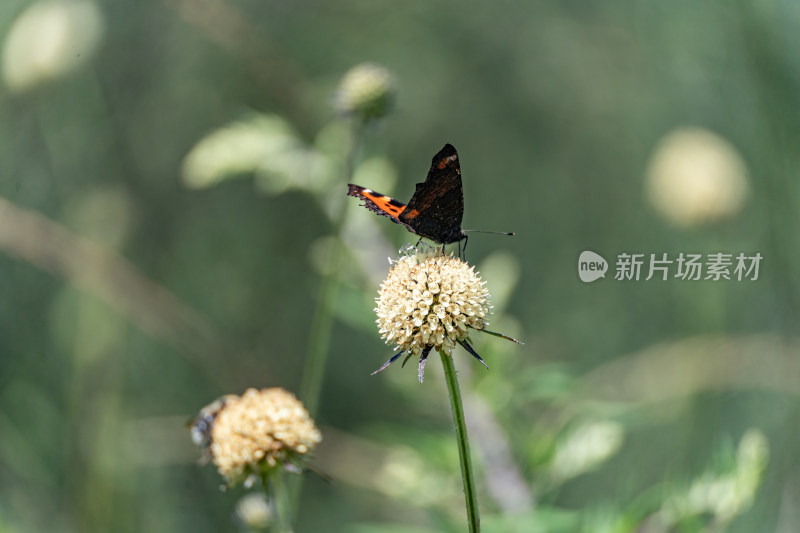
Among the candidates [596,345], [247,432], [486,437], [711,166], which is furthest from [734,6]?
[247,432]

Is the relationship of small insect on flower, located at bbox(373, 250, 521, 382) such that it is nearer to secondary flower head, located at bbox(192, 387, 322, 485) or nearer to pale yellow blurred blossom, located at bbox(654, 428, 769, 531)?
secondary flower head, located at bbox(192, 387, 322, 485)

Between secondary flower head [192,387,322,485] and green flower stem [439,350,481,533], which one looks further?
secondary flower head [192,387,322,485]

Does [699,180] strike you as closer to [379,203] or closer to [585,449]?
[585,449]

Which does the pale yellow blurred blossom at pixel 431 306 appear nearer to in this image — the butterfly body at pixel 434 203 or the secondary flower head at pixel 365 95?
the butterfly body at pixel 434 203

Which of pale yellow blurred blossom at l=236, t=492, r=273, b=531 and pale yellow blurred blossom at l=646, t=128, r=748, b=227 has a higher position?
pale yellow blurred blossom at l=646, t=128, r=748, b=227

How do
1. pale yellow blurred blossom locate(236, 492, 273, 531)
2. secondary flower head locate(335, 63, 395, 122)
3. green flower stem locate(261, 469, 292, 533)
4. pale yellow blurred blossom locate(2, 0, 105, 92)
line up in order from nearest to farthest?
green flower stem locate(261, 469, 292, 533), pale yellow blurred blossom locate(236, 492, 273, 531), secondary flower head locate(335, 63, 395, 122), pale yellow blurred blossom locate(2, 0, 105, 92)

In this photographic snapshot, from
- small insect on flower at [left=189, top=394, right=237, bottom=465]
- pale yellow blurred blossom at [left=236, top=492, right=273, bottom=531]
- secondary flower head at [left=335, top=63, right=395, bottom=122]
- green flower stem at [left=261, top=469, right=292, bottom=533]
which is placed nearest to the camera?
green flower stem at [left=261, top=469, right=292, bottom=533]

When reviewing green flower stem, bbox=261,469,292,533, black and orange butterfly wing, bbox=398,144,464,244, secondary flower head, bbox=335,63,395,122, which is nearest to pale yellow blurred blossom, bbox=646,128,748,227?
secondary flower head, bbox=335,63,395,122

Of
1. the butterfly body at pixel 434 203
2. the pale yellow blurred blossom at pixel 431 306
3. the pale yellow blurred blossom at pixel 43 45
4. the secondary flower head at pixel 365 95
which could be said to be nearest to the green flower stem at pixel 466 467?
the pale yellow blurred blossom at pixel 431 306
